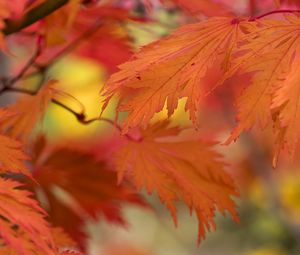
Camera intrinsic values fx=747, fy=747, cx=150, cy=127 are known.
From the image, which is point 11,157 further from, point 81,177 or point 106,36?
point 106,36

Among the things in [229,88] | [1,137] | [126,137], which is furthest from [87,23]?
[229,88]

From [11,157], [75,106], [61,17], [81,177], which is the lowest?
[75,106]

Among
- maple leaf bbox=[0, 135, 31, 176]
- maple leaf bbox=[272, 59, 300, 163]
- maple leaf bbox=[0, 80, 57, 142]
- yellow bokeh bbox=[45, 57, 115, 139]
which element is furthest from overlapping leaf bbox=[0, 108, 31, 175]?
yellow bokeh bbox=[45, 57, 115, 139]

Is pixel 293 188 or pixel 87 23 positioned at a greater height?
pixel 87 23

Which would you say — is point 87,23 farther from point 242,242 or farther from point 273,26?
point 242,242

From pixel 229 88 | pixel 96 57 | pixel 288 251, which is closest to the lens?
pixel 96 57

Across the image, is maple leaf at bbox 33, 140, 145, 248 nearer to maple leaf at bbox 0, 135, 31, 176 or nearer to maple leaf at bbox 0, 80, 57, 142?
maple leaf at bbox 0, 80, 57, 142

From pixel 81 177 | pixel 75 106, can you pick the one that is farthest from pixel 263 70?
pixel 75 106

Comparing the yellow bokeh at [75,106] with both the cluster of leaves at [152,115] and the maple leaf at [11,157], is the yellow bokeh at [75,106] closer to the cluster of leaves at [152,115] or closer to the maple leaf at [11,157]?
the cluster of leaves at [152,115]
